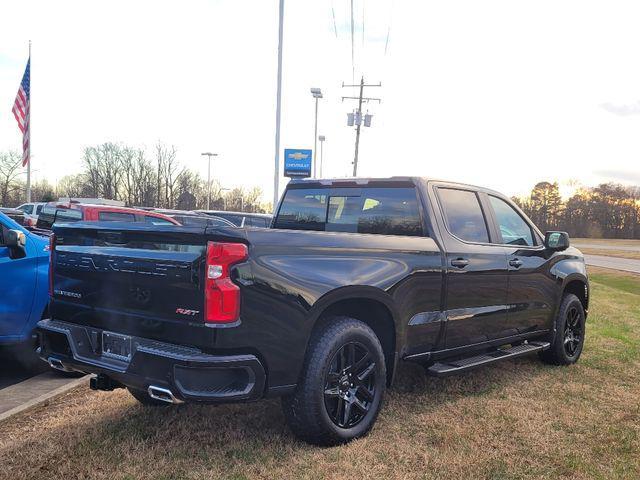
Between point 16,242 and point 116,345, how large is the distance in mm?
2206

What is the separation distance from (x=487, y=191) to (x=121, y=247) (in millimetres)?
3414

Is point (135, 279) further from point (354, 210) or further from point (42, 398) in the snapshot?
point (354, 210)

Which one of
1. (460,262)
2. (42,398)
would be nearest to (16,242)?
(42,398)

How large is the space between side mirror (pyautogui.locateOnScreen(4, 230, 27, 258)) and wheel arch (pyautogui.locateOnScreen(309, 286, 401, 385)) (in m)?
3.01

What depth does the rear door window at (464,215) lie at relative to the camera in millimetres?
4739

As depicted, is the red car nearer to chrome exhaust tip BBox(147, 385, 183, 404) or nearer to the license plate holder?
the license plate holder

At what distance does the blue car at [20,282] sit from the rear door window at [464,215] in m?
3.75

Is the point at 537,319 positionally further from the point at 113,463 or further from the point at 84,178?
the point at 84,178

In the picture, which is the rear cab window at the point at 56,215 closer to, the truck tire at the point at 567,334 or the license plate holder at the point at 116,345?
the license plate holder at the point at 116,345

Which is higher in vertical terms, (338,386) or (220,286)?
(220,286)

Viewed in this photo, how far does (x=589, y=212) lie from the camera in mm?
88188

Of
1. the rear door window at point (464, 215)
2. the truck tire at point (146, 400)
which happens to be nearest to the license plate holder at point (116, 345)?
the truck tire at point (146, 400)

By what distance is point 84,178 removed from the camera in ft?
289

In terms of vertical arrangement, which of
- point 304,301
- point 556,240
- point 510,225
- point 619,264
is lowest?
point 619,264
